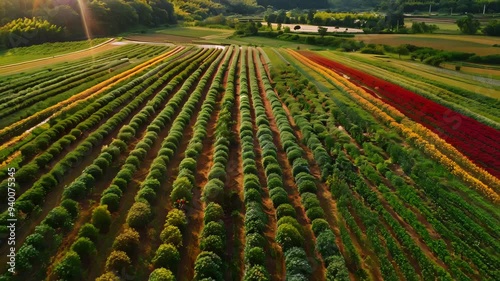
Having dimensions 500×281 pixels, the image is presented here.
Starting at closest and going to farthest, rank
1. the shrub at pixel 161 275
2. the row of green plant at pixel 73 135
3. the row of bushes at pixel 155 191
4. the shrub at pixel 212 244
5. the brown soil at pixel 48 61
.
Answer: the shrub at pixel 161 275
the row of bushes at pixel 155 191
the shrub at pixel 212 244
the row of green plant at pixel 73 135
the brown soil at pixel 48 61

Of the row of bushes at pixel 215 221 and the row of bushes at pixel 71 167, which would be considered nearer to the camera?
the row of bushes at pixel 215 221

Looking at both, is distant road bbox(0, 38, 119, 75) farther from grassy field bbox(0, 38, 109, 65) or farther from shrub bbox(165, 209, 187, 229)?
shrub bbox(165, 209, 187, 229)

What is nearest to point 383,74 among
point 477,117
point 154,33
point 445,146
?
point 477,117

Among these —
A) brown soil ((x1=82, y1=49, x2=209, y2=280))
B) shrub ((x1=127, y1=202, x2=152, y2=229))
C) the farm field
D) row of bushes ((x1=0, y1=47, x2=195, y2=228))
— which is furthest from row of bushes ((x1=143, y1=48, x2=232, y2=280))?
row of bushes ((x1=0, y1=47, x2=195, y2=228))

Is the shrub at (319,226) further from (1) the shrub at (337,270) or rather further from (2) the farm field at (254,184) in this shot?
(1) the shrub at (337,270)

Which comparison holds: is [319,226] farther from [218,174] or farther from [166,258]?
[166,258]

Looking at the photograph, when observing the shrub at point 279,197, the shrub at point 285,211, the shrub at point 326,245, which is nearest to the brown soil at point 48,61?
the shrub at point 279,197

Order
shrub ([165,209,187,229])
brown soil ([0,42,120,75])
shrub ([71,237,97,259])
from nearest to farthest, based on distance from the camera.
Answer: shrub ([71,237,97,259]) → shrub ([165,209,187,229]) → brown soil ([0,42,120,75])
